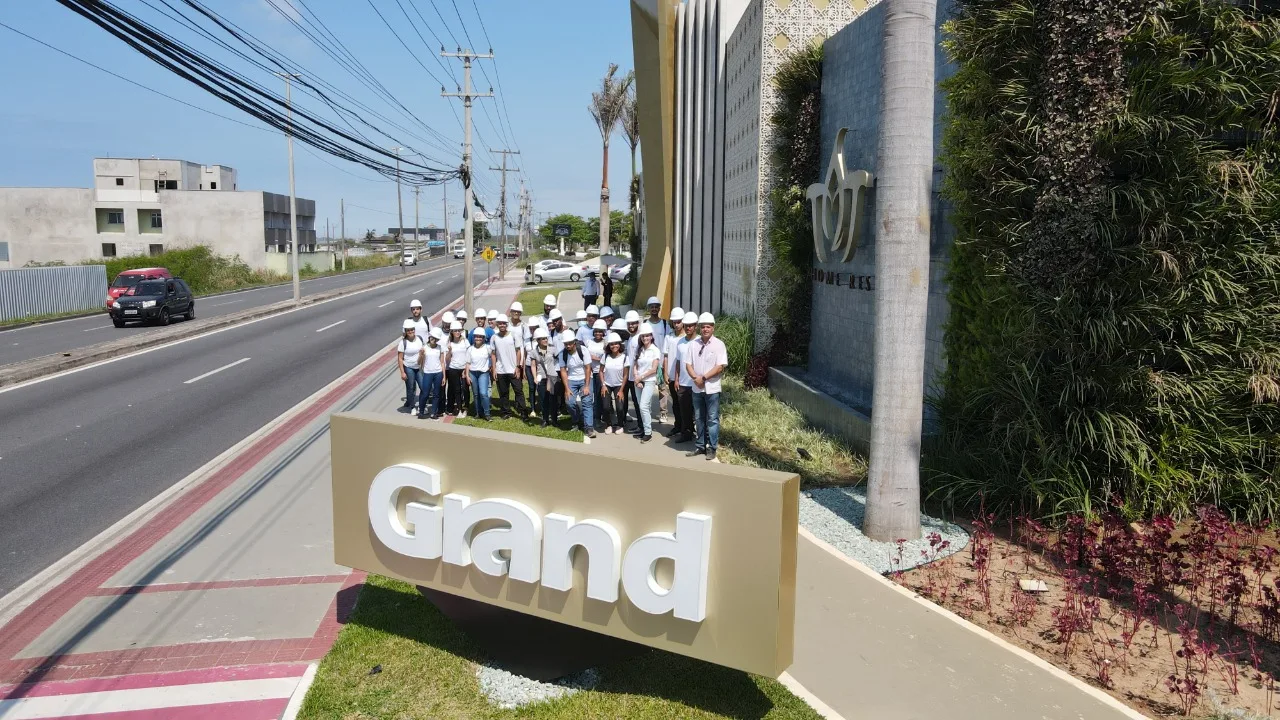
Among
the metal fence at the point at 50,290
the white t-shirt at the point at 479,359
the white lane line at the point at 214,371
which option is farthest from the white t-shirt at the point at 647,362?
the metal fence at the point at 50,290

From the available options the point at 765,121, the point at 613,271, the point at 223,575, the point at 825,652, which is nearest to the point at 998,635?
the point at 825,652

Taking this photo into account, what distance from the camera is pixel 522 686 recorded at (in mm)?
5746

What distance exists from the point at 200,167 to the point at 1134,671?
9752 centimetres

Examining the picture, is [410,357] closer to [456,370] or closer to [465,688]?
[456,370]

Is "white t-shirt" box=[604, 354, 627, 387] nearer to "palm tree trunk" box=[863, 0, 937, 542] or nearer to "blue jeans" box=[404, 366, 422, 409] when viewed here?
"blue jeans" box=[404, 366, 422, 409]

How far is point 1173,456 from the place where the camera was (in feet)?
25.4

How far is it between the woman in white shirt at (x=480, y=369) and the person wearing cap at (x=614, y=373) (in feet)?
6.28

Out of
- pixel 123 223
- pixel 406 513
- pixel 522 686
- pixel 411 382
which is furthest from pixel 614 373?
pixel 123 223

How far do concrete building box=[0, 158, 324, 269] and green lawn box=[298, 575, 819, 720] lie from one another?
6368cm

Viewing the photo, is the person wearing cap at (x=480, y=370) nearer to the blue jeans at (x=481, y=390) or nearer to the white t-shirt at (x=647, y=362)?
the blue jeans at (x=481, y=390)

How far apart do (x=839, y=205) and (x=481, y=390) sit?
604 centimetres

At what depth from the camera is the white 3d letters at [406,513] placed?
237 inches

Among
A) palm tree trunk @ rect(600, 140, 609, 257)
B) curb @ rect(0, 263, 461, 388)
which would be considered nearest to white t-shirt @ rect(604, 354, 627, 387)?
curb @ rect(0, 263, 461, 388)

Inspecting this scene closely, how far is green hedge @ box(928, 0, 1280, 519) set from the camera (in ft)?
24.7
